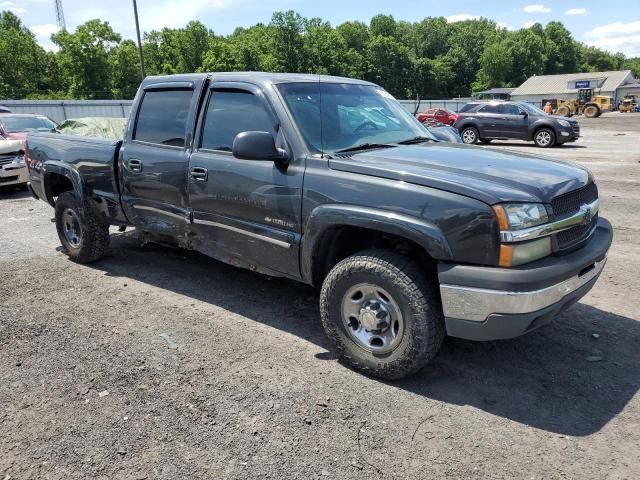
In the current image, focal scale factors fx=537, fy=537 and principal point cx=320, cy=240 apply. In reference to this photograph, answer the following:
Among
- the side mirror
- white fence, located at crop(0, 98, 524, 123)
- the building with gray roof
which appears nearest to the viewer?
the side mirror

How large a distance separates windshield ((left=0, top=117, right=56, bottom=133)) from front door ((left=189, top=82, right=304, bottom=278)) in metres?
10.1

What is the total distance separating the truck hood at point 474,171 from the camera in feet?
9.84

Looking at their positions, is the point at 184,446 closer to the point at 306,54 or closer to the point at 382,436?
the point at 382,436

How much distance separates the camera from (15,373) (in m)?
3.62

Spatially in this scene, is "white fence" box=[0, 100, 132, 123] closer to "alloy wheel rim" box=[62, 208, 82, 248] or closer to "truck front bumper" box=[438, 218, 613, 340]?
"alloy wheel rim" box=[62, 208, 82, 248]

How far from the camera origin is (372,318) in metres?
3.36

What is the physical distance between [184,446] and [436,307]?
161 centimetres

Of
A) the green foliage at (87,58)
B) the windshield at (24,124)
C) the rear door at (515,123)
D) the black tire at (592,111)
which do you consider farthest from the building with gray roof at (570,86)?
the windshield at (24,124)

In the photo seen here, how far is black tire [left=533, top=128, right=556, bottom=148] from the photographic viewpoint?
62.0 feet

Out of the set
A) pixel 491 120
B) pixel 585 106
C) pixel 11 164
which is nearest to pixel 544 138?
pixel 491 120

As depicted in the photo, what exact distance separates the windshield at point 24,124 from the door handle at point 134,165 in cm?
916

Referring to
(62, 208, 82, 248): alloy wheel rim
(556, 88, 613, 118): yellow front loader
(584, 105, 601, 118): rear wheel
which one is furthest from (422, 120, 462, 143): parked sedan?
(584, 105, 601, 118): rear wheel

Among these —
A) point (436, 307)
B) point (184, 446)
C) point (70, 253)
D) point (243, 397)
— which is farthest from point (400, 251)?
point (70, 253)

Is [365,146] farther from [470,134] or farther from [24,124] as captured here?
[470,134]
